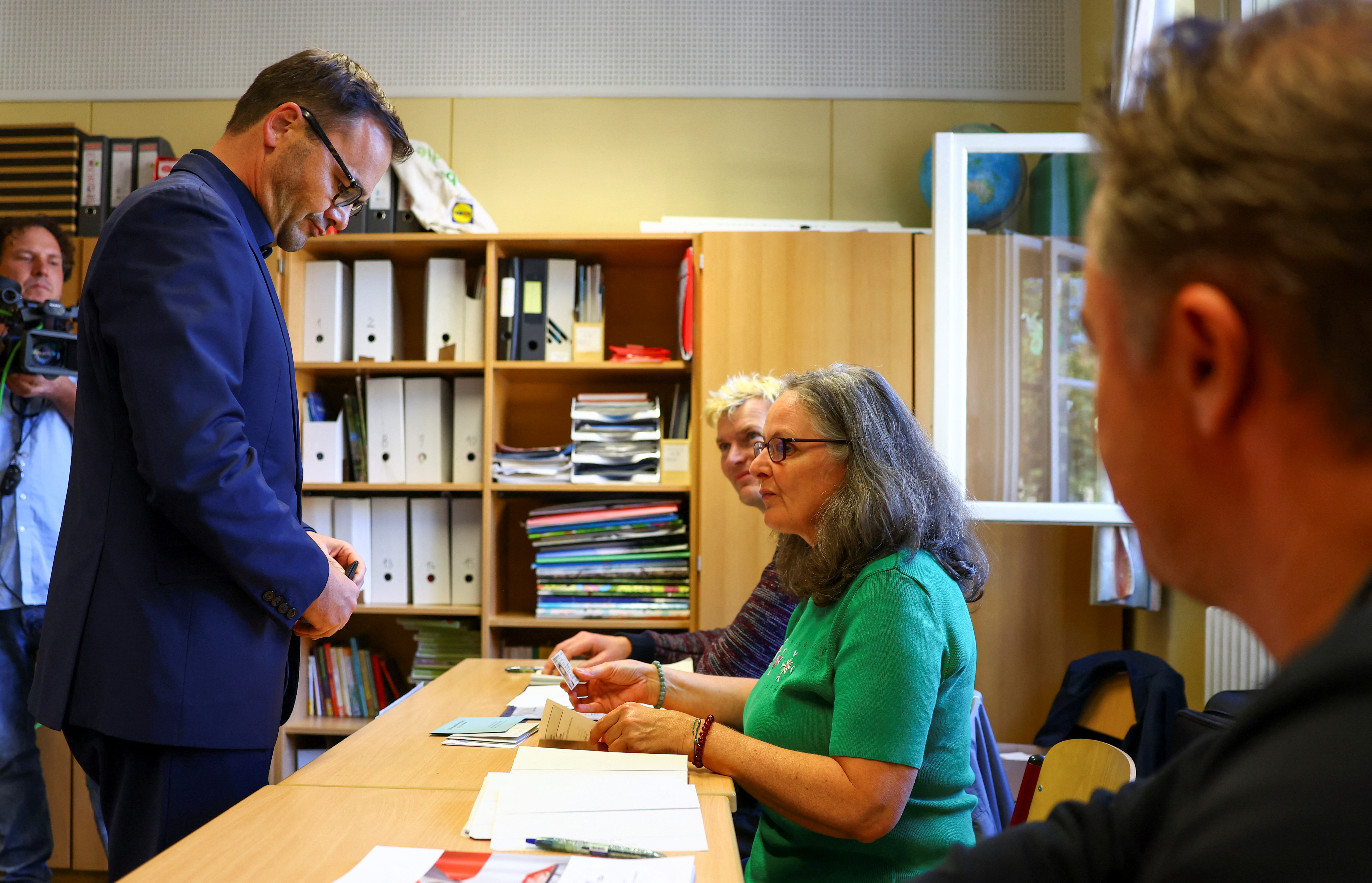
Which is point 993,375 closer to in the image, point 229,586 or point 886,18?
point 886,18

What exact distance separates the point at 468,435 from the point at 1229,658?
2.38 metres

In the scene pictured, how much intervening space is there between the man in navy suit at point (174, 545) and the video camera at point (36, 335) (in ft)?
3.31

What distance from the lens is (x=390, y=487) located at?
3199 mm

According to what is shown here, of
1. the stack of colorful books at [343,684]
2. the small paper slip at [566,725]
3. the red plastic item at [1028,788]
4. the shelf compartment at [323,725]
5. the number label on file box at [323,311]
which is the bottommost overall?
the shelf compartment at [323,725]

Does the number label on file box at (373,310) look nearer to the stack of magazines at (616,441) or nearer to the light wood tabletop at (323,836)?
the stack of magazines at (616,441)

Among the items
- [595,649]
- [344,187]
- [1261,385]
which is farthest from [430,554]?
[1261,385]

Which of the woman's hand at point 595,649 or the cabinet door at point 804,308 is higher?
the cabinet door at point 804,308

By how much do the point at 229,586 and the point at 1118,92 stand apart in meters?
1.27

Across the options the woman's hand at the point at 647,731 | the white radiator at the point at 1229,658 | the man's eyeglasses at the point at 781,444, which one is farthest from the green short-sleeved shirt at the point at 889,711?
the white radiator at the point at 1229,658

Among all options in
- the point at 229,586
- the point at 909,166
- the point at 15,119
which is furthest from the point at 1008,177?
the point at 15,119

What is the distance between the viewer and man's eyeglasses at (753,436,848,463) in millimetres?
1502

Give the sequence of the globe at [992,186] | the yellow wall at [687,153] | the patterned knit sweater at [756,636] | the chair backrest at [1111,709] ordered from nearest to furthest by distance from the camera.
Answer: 1. the patterned knit sweater at [756,636]
2. the chair backrest at [1111,709]
3. the globe at [992,186]
4. the yellow wall at [687,153]

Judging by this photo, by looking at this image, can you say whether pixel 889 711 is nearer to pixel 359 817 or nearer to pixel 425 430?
pixel 359 817

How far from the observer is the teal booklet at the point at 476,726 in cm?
155
